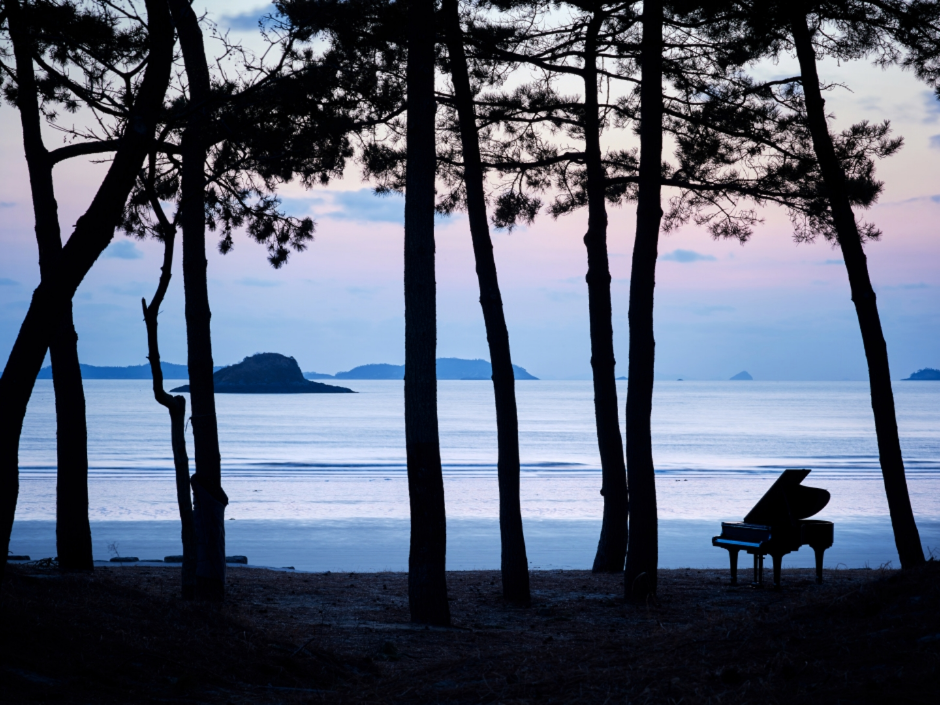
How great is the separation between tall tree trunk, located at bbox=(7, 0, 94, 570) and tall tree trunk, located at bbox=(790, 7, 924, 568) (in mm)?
7903

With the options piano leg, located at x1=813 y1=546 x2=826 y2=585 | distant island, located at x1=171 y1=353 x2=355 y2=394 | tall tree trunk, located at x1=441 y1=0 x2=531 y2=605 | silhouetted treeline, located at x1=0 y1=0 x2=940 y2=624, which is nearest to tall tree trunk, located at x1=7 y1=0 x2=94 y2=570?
silhouetted treeline, located at x1=0 y1=0 x2=940 y2=624

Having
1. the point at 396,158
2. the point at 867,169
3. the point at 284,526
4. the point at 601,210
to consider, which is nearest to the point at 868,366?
the point at 867,169

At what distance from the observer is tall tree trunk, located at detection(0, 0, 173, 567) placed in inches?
201

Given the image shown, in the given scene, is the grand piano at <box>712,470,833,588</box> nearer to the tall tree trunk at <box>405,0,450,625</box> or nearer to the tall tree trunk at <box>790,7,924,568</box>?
the tall tree trunk at <box>790,7,924,568</box>

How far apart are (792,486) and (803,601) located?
4.55m

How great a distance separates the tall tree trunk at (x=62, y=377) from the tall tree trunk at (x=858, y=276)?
25.9 ft

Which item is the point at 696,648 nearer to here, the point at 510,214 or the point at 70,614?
the point at 70,614

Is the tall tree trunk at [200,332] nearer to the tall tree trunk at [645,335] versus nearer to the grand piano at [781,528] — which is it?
the tall tree trunk at [645,335]

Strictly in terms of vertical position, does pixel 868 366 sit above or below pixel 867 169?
below

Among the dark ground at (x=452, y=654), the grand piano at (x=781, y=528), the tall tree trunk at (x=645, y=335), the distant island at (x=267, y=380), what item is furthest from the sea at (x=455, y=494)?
the distant island at (x=267, y=380)

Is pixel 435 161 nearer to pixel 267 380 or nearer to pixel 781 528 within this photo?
pixel 781 528

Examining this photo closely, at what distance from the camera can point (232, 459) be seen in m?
31.3

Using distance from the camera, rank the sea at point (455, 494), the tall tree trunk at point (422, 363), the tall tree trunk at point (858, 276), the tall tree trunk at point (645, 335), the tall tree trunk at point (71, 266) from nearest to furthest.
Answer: the tall tree trunk at point (71, 266)
the tall tree trunk at point (422, 363)
the tall tree trunk at point (645, 335)
the tall tree trunk at point (858, 276)
the sea at point (455, 494)

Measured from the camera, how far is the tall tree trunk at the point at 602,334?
10.7 meters
